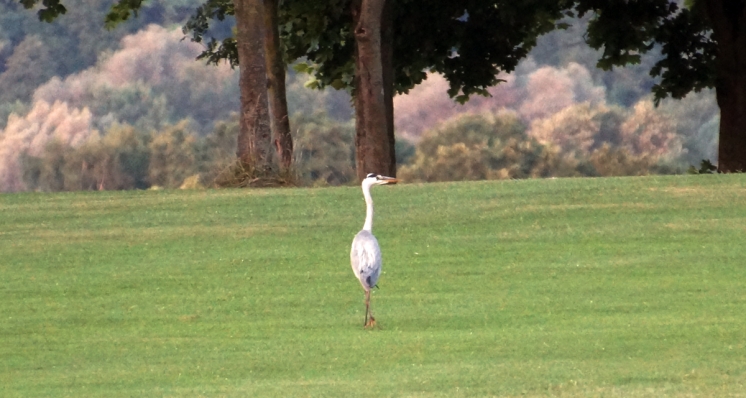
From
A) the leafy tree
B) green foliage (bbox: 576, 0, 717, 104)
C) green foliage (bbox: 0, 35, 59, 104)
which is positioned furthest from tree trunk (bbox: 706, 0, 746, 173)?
green foliage (bbox: 0, 35, 59, 104)

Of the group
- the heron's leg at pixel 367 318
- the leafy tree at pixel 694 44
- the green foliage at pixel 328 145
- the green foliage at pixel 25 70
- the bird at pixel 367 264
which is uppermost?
the green foliage at pixel 25 70

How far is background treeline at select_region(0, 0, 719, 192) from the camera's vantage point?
6825 cm

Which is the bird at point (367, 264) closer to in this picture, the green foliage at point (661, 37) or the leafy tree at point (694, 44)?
the leafy tree at point (694, 44)

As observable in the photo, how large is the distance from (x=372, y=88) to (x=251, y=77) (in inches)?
95.4

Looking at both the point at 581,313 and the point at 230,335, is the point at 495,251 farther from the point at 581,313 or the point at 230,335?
the point at 230,335

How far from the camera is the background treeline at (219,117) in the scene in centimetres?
6825

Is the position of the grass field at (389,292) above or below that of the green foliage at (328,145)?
below

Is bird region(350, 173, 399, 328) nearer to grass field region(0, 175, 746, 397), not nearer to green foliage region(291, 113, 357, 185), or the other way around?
grass field region(0, 175, 746, 397)

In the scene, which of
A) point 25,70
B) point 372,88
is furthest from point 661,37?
point 25,70

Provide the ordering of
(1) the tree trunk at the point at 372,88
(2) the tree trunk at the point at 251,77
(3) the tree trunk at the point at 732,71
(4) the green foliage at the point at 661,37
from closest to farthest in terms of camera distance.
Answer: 1. (2) the tree trunk at the point at 251,77
2. (1) the tree trunk at the point at 372,88
3. (3) the tree trunk at the point at 732,71
4. (4) the green foliage at the point at 661,37

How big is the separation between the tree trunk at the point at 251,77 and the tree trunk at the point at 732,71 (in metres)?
10.8

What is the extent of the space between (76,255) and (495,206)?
540 centimetres

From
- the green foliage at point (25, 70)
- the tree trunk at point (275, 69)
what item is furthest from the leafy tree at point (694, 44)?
the green foliage at point (25, 70)

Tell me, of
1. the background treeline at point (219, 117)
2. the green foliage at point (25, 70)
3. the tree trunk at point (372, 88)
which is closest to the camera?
the tree trunk at point (372, 88)
